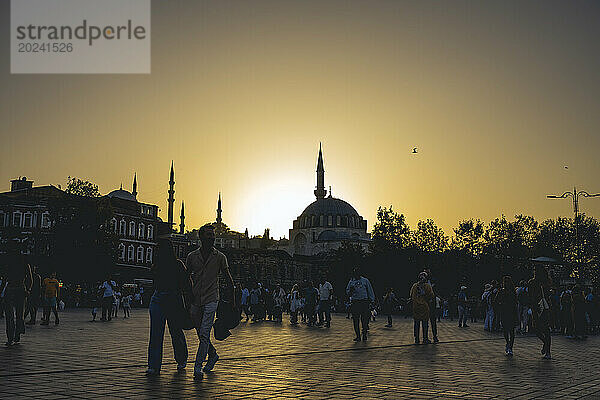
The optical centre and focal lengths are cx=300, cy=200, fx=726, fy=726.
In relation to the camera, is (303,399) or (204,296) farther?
(204,296)

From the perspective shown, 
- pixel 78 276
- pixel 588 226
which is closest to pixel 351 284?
pixel 78 276

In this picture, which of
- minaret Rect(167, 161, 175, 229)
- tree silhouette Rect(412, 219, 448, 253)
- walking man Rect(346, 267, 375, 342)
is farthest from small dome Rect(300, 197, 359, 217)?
walking man Rect(346, 267, 375, 342)

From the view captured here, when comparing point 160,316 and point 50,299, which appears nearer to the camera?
point 160,316

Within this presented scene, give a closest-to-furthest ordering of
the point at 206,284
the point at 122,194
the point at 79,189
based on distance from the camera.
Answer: the point at 206,284, the point at 79,189, the point at 122,194

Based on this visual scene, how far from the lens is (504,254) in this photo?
78438 millimetres

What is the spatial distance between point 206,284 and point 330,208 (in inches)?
4942

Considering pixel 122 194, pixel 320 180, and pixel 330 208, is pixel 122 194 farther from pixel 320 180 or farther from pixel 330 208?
pixel 320 180

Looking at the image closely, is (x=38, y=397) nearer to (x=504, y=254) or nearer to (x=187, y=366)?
(x=187, y=366)

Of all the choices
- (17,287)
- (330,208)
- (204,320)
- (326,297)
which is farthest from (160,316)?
(330,208)

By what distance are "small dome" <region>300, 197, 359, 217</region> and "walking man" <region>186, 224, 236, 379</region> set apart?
409 ft

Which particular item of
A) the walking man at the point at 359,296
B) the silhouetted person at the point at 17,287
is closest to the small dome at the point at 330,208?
the walking man at the point at 359,296

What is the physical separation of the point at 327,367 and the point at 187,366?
2.01m

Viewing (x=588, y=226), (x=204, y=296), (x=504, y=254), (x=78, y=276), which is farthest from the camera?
(x=588, y=226)

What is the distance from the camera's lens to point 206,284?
954 cm
